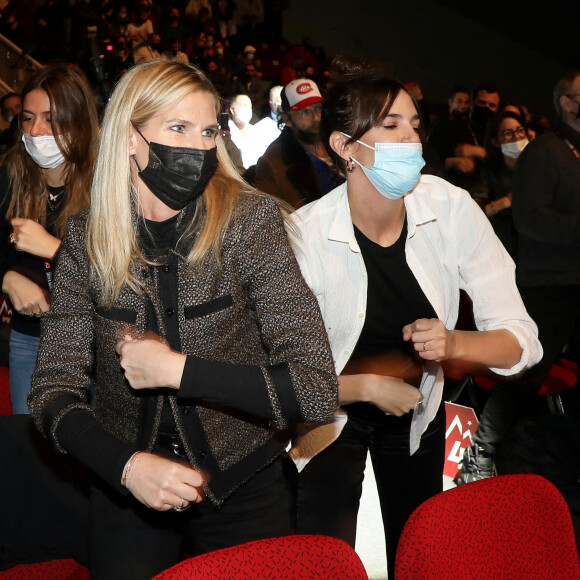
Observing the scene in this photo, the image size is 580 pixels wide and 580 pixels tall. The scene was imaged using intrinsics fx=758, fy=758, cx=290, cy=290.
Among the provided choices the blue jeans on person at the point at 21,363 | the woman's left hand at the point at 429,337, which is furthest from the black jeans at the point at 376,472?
the blue jeans on person at the point at 21,363

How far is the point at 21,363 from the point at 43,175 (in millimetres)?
716

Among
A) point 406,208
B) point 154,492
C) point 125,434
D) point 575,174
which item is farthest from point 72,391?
point 575,174

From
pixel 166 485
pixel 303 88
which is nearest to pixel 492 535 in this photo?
pixel 166 485

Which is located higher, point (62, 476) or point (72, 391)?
point (72, 391)

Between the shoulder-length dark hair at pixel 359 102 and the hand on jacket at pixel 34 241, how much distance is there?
99 cm

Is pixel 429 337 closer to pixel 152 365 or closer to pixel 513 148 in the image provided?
pixel 152 365

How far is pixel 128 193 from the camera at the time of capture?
174 centimetres

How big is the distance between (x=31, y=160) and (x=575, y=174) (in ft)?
8.67

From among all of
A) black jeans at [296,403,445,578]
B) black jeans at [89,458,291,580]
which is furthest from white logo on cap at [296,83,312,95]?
black jeans at [89,458,291,580]

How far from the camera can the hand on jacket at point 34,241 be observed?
2.53 m

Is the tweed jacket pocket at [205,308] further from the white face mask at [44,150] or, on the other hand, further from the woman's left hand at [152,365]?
the white face mask at [44,150]

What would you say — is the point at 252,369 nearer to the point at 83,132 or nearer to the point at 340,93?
the point at 340,93

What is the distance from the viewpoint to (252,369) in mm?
1535

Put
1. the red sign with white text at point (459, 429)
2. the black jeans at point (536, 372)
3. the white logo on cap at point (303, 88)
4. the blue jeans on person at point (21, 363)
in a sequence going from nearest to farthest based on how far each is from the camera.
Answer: the blue jeans on person at point (21, 363) → the black jeans at point (536, 372) → the red sign with white text at point (459, 429) → the white logo on cap at point (303, 88)
